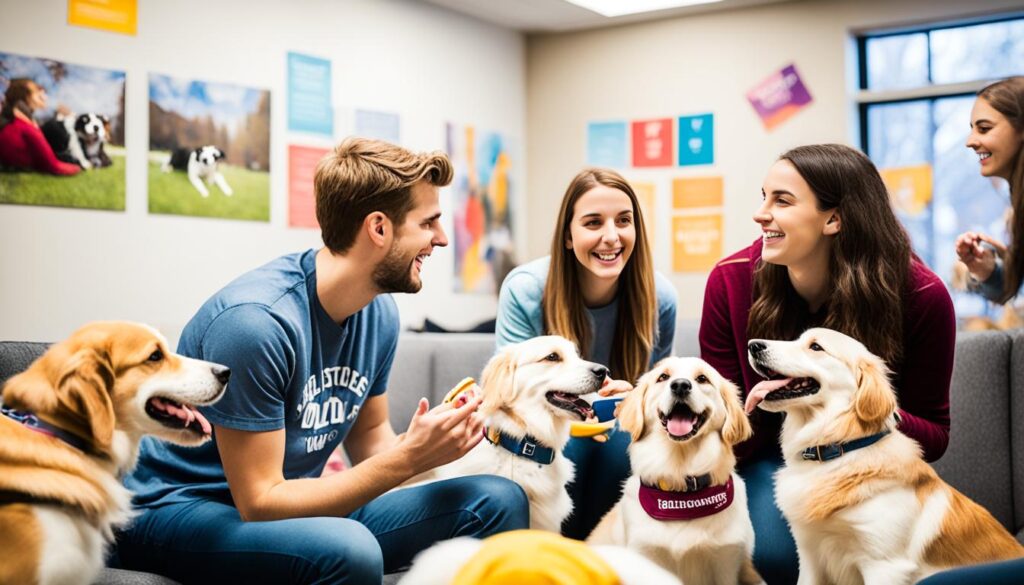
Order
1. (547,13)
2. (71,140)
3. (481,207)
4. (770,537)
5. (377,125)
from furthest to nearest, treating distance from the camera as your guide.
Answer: (481,207)
(547,13)
(377,125)
(71,140)
(770,537)

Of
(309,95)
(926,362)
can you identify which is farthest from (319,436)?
(309,95)

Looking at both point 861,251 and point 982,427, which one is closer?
point 861,251

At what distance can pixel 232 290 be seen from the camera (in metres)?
1.88

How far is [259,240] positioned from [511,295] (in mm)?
2393

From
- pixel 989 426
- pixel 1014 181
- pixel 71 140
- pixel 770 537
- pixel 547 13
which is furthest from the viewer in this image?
pixel 547 13

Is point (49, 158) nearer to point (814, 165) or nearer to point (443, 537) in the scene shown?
point (443, 537)

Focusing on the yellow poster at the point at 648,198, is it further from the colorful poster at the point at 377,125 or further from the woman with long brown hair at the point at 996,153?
the woman with long brown hair at the point at 996,153

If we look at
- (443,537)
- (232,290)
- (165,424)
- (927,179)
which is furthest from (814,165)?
(927,179)

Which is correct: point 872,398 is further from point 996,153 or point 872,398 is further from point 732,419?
point 996,153

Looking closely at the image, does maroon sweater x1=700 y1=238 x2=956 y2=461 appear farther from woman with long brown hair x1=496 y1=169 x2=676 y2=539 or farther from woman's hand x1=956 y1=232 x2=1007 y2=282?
woman's hand x1=956 y1=232 x2=1007 y2=282

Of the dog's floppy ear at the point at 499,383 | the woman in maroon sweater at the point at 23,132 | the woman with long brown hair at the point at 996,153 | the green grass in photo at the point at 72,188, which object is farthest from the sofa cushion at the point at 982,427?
the woman in maroon sweater at the point at 23,132

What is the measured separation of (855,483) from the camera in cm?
186

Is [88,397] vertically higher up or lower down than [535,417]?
higher up

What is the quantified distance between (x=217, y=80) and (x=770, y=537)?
11.2 ft
